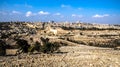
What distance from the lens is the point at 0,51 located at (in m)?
25.5

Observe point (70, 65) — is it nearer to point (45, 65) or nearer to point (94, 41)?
point (45, 65)

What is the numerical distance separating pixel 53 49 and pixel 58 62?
805cm

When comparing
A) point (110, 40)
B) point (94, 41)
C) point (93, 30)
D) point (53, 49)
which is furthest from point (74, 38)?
point (53, 49)

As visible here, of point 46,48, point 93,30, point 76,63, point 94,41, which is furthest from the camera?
point 93,30

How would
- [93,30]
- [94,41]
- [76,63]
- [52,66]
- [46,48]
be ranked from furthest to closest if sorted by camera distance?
[93,30] < [94,41] < [46,48] < [76,63] < [52,66]

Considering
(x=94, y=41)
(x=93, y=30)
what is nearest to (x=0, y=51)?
(x=94, y=41)

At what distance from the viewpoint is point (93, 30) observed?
73.2 metres

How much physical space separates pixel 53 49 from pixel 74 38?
1162 inches

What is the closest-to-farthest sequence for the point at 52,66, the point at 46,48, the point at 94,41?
1. the point at 52,66
2. the point at 46,48
3. the point at 94,41

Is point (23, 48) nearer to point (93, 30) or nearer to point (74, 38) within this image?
point (74, 38)

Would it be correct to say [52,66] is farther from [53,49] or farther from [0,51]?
[0,51]

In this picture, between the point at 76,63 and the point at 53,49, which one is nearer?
the point at 76,63

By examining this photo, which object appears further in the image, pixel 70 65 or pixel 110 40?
pixel 110 40

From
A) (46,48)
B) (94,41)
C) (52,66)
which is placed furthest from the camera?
(94,41)
